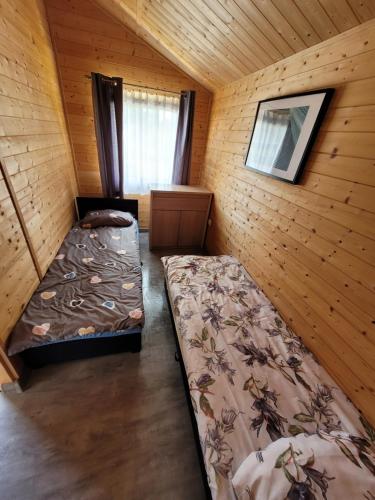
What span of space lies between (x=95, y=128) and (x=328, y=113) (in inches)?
98.9

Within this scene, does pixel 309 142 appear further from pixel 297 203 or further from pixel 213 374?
pixel 213 374

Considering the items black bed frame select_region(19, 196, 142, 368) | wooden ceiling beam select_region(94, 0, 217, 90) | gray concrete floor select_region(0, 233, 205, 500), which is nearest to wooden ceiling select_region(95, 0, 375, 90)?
wooden ceiling beam select_region(94, 0, 217, 90)

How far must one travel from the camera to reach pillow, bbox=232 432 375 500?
0.60 m

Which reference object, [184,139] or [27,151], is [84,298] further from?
[184,139]

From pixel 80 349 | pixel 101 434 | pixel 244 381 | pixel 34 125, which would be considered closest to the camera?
pixel 244 381

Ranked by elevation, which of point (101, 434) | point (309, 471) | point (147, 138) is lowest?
point (101, 434)

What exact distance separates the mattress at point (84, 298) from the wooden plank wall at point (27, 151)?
0.09 meters

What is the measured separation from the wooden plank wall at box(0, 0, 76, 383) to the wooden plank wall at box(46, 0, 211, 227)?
0.19 meters

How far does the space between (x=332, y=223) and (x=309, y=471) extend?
1.08 metres

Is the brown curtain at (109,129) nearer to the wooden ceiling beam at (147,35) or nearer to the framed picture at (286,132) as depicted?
the wooden ceiling beam at (147,35)

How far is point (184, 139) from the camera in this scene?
288 cm

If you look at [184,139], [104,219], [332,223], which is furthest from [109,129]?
[332,223]

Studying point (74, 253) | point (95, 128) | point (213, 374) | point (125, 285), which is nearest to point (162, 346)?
point (125, 285)

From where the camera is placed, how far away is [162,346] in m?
1.70
